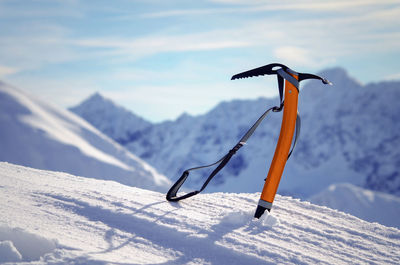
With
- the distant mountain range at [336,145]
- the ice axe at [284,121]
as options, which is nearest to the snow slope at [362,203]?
the ice axe at [284,121]

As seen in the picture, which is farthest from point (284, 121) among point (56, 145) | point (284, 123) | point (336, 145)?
point (336, 145)

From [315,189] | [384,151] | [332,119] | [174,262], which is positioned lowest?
[174,262]

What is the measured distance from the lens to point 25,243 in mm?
2887

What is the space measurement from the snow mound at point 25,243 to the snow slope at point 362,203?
154 ft

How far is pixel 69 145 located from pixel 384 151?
532 feet

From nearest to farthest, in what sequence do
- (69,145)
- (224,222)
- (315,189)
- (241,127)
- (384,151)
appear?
(224,222)
(69,145)
(315,189)
(384,151)
(241,127)

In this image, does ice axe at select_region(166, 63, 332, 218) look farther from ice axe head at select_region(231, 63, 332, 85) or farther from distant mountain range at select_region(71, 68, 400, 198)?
distant mountain range at select_region(71, 68, 400, 198)

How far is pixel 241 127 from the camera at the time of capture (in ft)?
647

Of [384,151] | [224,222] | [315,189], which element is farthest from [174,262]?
[384,151]

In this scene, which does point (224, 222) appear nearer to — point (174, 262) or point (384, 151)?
point (174, 262)

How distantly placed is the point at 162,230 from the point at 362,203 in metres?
49.7

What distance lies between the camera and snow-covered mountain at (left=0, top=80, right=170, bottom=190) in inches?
893

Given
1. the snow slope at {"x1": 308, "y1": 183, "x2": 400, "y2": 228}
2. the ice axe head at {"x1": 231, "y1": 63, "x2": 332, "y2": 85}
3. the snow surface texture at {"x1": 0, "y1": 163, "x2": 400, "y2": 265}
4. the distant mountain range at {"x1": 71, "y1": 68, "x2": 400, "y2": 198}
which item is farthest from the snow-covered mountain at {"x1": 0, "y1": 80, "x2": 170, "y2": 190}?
the distant mountain range at {"x1": 71, "y1": 68, "x2": 400, "y2": 198}

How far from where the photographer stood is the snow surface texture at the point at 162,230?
9.68ft
